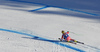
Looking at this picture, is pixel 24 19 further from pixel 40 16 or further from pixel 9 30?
pixel 9 30

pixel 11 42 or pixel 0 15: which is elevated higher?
pixel 0 15

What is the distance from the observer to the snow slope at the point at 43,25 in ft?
14.4

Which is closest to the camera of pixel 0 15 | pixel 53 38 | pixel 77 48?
pixel 77 48

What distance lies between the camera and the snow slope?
14.4ft

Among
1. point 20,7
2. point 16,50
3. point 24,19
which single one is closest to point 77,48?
point 16,50

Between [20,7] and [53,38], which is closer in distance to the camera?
[53,38]

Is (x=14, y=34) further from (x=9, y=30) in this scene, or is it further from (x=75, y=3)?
(x=75, y=3)

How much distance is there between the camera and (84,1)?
9211mm

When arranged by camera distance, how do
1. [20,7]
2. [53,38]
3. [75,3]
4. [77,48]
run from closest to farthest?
[77,48], [53,38], [20,7], [75,3]

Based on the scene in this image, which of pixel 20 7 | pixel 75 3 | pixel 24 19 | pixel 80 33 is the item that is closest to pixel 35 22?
pixel 24 19

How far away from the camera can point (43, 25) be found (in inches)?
228

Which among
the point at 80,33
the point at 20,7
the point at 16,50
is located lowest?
the point at 16,50

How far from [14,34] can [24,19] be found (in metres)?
1.29

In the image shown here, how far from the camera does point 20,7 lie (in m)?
7.67
